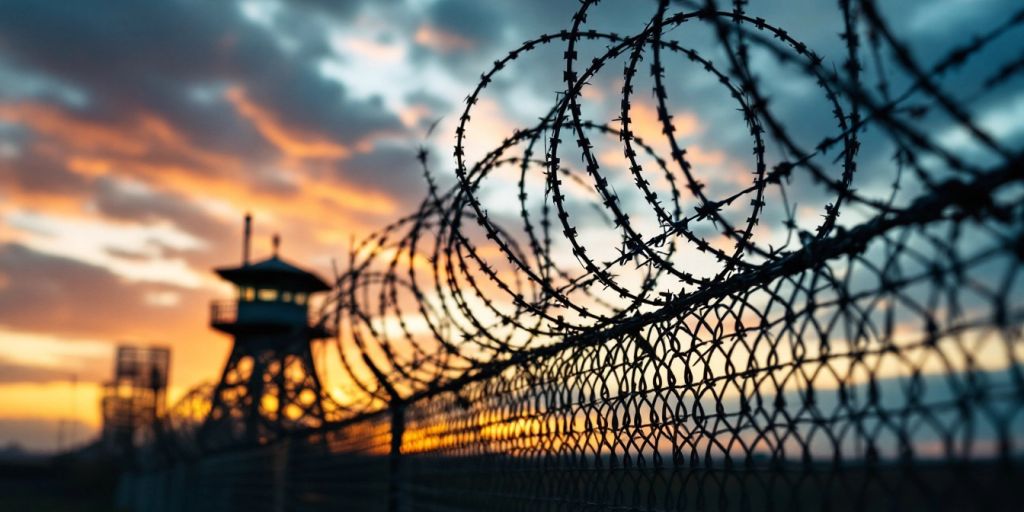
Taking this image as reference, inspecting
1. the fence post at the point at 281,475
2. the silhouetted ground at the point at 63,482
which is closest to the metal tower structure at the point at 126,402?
the silhouetted ground at the point at 63,482

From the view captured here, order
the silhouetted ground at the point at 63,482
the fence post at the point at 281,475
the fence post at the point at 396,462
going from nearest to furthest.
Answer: the fence post at the point at 396,462 → the fence post at the point at 281,475 → the silhouetted ground at the point at 63,482

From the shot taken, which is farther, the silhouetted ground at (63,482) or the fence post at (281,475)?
the silhouetted ground at (63,482)

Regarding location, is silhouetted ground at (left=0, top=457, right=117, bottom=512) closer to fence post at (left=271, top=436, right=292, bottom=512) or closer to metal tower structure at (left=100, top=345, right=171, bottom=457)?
metal tower structure at (left=100, top=345, right=171, bottom=457)

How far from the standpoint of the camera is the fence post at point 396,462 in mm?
6515

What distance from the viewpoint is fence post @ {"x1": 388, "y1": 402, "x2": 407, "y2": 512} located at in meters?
6.51

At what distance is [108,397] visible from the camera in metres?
85.0

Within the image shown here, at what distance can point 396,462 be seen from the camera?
662 cm

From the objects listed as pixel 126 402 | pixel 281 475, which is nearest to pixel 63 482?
pixel 126 402

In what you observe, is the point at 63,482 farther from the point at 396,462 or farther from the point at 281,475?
the point at 396,462

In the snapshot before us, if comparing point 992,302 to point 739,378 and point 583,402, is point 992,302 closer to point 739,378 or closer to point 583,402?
point 739,378

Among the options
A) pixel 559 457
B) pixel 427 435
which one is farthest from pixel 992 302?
pixel 427 435

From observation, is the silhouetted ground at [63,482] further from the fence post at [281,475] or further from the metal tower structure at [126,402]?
the fence post at [281,475]

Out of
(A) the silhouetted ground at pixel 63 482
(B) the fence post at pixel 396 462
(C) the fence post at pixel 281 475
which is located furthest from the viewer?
(A) the silhouetted ground at pixel 63 482

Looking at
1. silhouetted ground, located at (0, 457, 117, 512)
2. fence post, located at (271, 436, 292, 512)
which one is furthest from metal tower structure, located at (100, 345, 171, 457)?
fence post, located at (271, 436, 292, 512)
